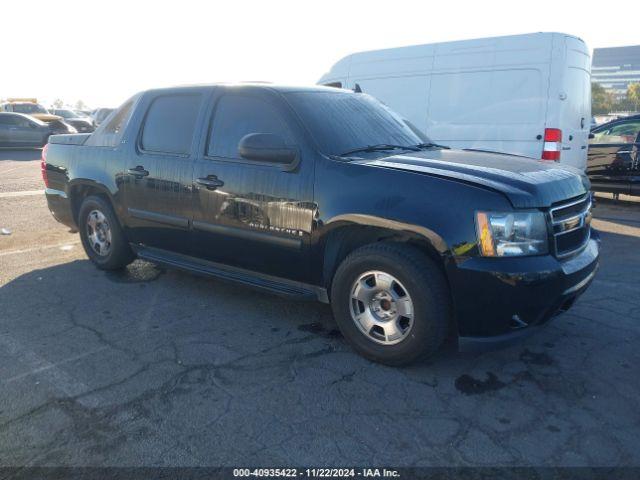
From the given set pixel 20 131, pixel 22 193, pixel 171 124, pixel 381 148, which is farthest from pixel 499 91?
pixel 20 131

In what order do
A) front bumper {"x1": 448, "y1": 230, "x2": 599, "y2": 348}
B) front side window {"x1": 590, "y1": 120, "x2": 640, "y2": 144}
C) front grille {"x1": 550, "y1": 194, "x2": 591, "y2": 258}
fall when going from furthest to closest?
front side window {"x1": 590, "y1": 120, "x2": 640, "y2": 144} < front grille {"x1": 550, "y1": 194, "x2": 591, "y2": 258} < front bumper {"x1": 448, "y1": 230, "x2": 599, "y2": 348}

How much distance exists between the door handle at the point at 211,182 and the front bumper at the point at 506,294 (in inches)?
75.2

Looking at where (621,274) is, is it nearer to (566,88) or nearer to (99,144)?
(566,88)

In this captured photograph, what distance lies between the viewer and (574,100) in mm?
7832

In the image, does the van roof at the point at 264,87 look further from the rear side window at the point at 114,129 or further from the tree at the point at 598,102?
the tree at the point at 598,102

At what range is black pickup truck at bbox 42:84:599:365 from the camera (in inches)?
120

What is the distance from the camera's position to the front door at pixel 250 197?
3.70 metres

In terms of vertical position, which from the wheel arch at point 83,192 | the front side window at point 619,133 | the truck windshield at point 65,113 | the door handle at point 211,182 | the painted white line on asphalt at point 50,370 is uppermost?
the truck windshield at point 65,113

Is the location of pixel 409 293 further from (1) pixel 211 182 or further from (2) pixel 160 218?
(2) pixel 160 218

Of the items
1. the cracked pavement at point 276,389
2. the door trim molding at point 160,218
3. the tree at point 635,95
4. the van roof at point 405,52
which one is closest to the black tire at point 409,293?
the cracked pavement at point 276,389

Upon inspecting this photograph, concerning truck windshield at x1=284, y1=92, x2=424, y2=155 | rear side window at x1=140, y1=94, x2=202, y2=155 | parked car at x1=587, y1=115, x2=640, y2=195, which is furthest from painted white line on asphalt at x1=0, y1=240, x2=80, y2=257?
parked car at x1=587, y1=115, x2=640, y2=195

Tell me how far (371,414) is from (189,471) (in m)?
0.99

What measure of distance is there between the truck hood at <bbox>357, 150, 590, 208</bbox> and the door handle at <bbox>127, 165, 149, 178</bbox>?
81.6 inches

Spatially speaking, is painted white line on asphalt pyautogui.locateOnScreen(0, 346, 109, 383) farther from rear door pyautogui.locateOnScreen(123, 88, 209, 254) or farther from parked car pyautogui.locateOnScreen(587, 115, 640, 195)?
parked car pyautogui.locateOnScreen(587, 115, 640, 195)
